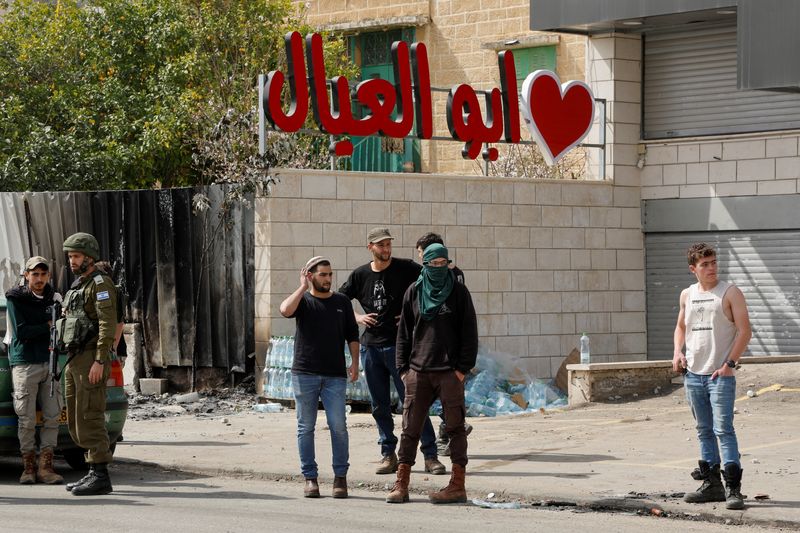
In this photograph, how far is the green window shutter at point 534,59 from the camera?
2391 cm

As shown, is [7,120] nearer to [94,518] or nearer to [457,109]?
[457,109]

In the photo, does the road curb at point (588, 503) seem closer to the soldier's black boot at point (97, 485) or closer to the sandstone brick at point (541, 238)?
the soldier's black boot at point (97, 485)

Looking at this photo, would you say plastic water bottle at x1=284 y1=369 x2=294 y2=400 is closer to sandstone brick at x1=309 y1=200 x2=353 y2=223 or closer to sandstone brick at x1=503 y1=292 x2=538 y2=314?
sandstone brick at x1=309 y1=200 x2=353 y2=223

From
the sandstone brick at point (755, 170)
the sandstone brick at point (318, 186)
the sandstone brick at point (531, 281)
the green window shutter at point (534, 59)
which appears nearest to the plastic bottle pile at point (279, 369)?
the sandstone brick at point (318, 186)

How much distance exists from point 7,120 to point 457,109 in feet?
28.9

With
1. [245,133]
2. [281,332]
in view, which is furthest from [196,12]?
[281,332]

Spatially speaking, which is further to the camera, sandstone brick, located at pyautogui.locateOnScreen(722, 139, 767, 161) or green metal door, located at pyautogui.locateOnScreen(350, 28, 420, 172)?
green metal door, located at pyautogui.locateOnScreen(350, 28, 420, 172)

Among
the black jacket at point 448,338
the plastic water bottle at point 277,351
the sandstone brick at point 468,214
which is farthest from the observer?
the sandstone brick at point 468,214

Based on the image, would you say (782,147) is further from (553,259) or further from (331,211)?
(331,211)

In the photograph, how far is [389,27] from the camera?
25906mm

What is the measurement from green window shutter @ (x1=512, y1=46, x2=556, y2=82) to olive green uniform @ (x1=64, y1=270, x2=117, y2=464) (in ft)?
48.4

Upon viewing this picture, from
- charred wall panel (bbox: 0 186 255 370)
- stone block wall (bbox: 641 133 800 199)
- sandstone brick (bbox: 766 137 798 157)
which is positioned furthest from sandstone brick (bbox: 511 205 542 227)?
charred wall panel (bbox: 0 186 255 370)

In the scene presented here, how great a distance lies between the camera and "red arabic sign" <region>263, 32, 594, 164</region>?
16.5 m

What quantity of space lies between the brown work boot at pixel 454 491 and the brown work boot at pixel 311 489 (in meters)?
0.90
